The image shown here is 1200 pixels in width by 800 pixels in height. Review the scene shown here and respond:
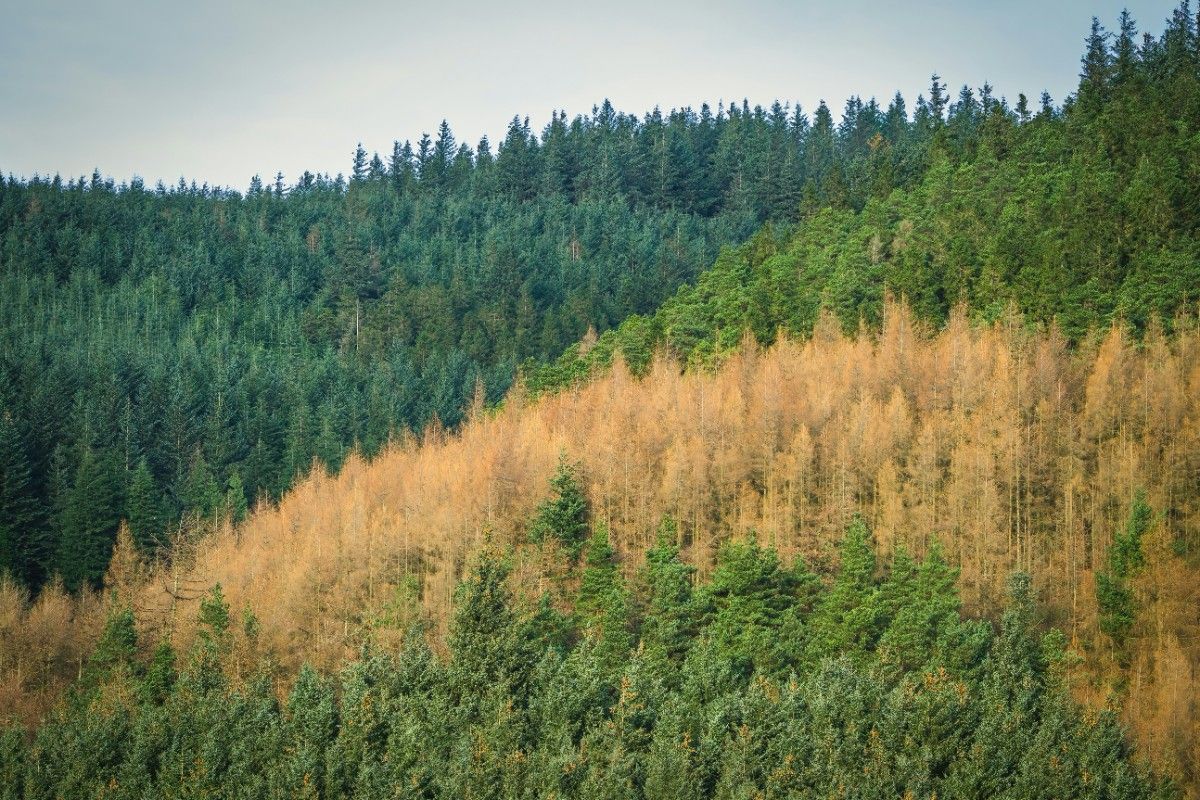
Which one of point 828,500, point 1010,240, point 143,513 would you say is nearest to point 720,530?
point 828,500

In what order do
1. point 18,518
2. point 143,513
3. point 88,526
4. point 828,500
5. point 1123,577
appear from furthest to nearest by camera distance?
1. point 143,513
2. point 18,518
3. point 88,526
4. point 828,500
5. point 1123,577

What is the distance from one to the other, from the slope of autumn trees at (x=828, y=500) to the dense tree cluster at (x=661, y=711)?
5021 millimetres

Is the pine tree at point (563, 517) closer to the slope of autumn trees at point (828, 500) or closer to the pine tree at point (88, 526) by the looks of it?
the slope of autumn trees at point (828, 500)

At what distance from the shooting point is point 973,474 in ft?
251

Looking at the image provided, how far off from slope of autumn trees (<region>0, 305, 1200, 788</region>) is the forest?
29 cm

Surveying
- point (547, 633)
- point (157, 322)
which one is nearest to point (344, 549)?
point (547, 633)

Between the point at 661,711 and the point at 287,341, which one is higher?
the point at 287,341

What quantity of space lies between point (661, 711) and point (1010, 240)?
2171 inches

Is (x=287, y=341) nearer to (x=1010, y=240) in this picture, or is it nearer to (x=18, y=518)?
(x=18, y=518)

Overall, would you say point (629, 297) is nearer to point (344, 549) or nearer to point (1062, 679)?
point (344, 549)

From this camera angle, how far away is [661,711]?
56.2 meters

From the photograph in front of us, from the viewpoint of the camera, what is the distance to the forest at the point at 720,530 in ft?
183

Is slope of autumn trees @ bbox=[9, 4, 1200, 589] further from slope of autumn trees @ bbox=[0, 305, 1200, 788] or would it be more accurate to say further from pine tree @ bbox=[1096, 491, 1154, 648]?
pine tree @ bbox=[1096, 491, 1154, 648]

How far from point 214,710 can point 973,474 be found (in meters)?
42.7
